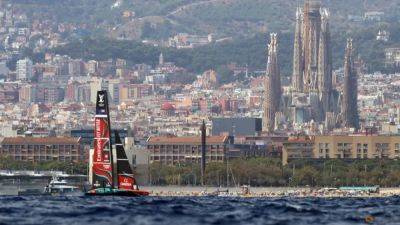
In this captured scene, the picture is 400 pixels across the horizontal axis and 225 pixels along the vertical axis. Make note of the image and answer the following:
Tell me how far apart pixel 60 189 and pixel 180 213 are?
45754 millimetres

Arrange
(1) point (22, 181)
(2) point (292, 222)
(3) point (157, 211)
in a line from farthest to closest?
(1) point (22, 181) < (3) point (157, 211) < (2) point (292, 222)

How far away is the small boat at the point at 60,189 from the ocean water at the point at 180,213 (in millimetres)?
28237

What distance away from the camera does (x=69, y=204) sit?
95.7 meters

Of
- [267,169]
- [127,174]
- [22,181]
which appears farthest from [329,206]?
[267,169]

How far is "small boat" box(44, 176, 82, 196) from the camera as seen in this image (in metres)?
129

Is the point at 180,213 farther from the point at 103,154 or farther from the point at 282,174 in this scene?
the point at 282,174

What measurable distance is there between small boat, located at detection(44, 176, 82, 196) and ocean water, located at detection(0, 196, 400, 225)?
28.2m

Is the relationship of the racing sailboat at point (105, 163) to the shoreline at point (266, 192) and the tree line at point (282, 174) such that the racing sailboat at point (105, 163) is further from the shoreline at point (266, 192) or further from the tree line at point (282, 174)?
the tree line at point (282, 174)

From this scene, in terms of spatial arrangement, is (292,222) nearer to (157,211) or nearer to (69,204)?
(157,211)

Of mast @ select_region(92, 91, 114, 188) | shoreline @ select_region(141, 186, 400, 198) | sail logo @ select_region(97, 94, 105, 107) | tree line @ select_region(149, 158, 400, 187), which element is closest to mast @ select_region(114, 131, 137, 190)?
mast @ select_region(92, 91, 114, 188)

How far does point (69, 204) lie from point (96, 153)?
22005mm

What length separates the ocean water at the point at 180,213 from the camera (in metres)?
80.2

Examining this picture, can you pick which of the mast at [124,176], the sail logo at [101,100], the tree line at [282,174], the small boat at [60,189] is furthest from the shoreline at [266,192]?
the sail logo at [101,100]

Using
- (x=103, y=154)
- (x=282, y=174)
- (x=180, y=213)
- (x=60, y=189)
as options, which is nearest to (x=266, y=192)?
(x=60, y=189)
